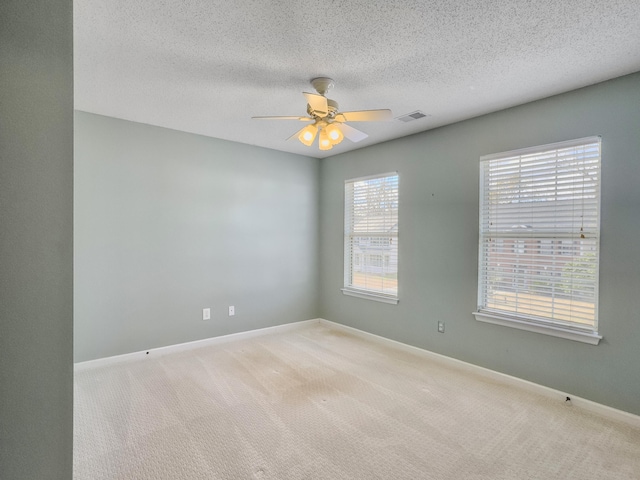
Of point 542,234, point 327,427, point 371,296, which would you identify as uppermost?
point 542,234

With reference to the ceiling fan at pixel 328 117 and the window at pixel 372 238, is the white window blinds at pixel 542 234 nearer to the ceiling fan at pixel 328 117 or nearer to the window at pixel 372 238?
the window at pixel 372 238

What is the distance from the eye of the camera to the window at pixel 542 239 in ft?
8.36

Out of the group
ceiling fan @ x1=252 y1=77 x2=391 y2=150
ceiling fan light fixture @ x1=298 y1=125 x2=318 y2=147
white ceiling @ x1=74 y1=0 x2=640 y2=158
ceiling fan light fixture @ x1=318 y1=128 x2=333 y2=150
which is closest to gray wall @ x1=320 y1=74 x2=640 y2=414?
white ceiling @ x1=74 y1=0 x2=640 y2=158

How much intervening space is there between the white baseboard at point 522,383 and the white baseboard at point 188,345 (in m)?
1.07

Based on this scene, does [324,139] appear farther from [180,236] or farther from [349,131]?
[180,236]

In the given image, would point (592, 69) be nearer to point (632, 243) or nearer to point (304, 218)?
point (632, 243)

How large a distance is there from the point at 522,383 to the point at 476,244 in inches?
51.7

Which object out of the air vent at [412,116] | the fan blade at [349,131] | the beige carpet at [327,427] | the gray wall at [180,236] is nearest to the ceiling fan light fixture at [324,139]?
the fan blade at [349,131]

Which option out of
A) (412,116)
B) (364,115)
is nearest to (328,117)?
(364,115)

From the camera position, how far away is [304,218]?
4.88 m

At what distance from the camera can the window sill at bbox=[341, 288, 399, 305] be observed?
399cm

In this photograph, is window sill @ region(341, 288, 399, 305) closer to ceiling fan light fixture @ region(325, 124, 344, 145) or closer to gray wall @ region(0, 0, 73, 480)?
ceiling fan light fixture @ region(325, 124, 344, 145)

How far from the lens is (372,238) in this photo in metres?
4.32

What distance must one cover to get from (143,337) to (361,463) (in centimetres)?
272
